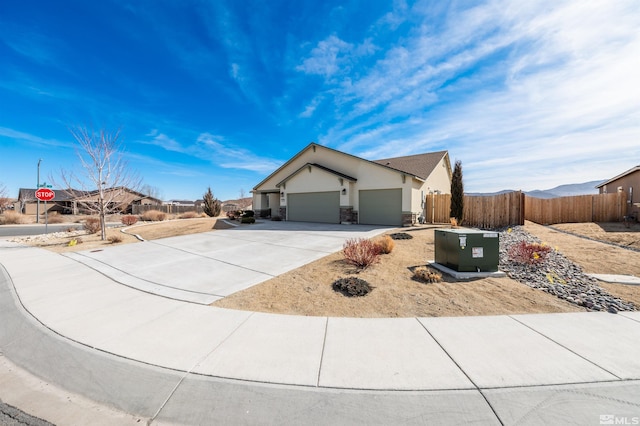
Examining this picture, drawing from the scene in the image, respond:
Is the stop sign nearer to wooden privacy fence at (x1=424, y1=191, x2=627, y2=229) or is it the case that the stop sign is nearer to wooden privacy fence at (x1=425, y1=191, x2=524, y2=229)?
wooden privacy fence at (x1=424, y1=191, x2=627, y2=229)

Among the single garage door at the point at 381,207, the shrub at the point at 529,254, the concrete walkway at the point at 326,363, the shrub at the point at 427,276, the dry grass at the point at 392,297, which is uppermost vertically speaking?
the single garage door at the point at 381,207

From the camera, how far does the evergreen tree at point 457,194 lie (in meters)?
14.9

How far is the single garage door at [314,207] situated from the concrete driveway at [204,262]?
6390 mm

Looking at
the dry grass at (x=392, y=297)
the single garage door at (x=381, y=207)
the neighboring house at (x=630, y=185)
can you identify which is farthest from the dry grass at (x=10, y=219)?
the neighboring house at (x=630, y=185)

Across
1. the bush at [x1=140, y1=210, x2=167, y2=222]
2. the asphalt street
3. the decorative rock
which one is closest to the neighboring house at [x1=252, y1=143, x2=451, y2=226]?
the decorative rock

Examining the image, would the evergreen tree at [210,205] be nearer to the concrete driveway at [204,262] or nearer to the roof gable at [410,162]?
the roof gable at [410,162]

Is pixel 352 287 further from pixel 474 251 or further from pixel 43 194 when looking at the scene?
pixel 43 194

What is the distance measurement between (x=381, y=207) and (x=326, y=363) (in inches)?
555

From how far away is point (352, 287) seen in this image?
16.9ft

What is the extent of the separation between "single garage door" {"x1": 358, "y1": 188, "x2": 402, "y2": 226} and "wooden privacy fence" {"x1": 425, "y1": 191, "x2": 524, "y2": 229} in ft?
10.1

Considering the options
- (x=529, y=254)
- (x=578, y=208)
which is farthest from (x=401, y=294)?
(x=578, y=208)

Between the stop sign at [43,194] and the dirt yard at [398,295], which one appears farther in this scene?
the stop sign at [43,194]

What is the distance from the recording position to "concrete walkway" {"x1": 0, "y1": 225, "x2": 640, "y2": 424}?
90.0 inches

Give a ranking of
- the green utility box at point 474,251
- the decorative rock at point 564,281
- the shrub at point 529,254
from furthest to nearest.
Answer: the shrub at point 529,254 → the green utility box at point 474,251 → the decorative rock at point 564,281
